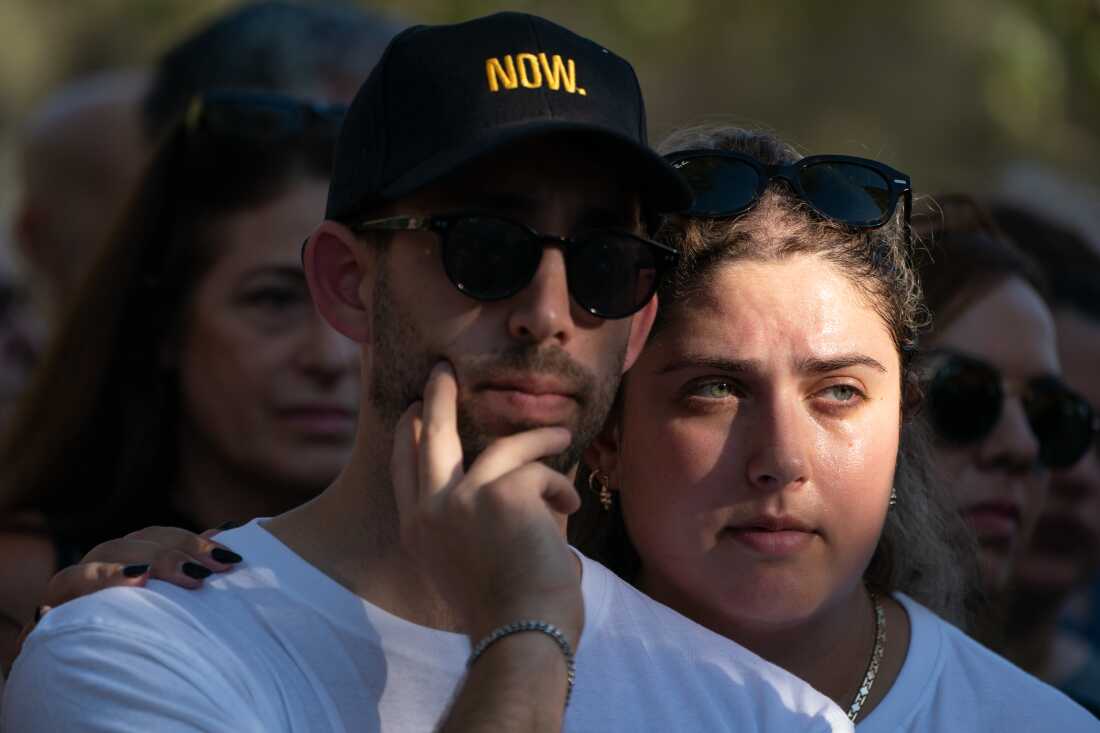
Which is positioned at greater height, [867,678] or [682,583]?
[682,583]

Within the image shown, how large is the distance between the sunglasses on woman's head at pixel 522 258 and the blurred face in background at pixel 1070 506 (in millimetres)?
3332

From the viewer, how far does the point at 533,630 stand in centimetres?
267

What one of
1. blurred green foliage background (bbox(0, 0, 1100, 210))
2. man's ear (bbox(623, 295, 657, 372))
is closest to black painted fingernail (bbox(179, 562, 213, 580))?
Answer: man's ear (bbox(623, 295, 657, 372))

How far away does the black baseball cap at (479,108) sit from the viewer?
287cm

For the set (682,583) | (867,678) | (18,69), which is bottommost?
(18,69)

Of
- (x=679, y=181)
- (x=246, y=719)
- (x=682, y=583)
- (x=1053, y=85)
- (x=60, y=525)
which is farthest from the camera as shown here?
(x=1053, y=85)

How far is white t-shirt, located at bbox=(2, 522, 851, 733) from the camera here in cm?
269

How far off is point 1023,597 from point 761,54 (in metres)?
8.03

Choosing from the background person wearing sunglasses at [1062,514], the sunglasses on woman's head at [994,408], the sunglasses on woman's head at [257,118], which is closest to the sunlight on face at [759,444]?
the sunglasses on woman's head at [994,408]

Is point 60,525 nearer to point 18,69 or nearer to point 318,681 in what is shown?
point 318,681

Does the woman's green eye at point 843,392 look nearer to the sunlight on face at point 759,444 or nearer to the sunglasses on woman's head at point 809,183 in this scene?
the sunlight on face at point 759,444

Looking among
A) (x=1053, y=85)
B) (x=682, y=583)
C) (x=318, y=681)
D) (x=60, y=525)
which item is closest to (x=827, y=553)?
(x=682, y=583)

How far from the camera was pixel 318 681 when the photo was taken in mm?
2783

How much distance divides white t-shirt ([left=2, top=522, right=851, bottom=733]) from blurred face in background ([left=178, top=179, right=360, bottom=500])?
1811 mm
